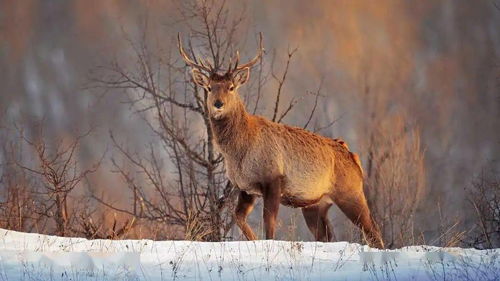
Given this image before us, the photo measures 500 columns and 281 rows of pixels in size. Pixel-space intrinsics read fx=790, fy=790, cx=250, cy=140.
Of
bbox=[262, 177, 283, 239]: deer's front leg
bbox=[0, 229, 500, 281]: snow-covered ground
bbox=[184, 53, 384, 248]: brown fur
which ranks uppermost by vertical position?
bbox=[184, 53, 384, 248]: brown fur

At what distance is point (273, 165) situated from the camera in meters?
12.4

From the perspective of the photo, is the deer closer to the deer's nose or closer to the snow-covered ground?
the deer's nose

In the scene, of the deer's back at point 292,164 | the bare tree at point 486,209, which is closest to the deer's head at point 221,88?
the deer's back at point 292,164

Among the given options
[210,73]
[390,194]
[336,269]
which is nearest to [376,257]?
[336,269]

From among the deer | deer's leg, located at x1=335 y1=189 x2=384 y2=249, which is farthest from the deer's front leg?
deer's leg, located at x1=335 y1=189 x2=384 y2=249

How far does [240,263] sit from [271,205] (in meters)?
3.69

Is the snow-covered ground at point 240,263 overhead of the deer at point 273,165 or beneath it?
beneath

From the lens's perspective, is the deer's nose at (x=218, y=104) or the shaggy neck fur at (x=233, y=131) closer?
the deer's nose at (x=218, y=104)

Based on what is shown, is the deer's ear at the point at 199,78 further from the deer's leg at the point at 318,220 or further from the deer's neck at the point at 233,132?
the deer's leg at the point at 318,220

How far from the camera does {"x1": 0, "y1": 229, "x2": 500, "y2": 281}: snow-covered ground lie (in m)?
7.33

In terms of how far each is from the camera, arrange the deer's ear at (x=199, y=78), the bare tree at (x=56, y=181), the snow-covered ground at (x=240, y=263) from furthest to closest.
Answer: the bare tree at (x=56, y=181) → the deer's ear at (x=199, y=78) → the snow-covered ground at (x=240, y=263)

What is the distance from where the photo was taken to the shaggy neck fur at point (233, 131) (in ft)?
40.5

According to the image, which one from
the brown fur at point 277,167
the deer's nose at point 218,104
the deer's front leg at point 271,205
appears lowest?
the deer's front leg at point 271,205

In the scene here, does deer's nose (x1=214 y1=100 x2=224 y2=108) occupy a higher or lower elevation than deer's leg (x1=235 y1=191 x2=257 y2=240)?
higher
